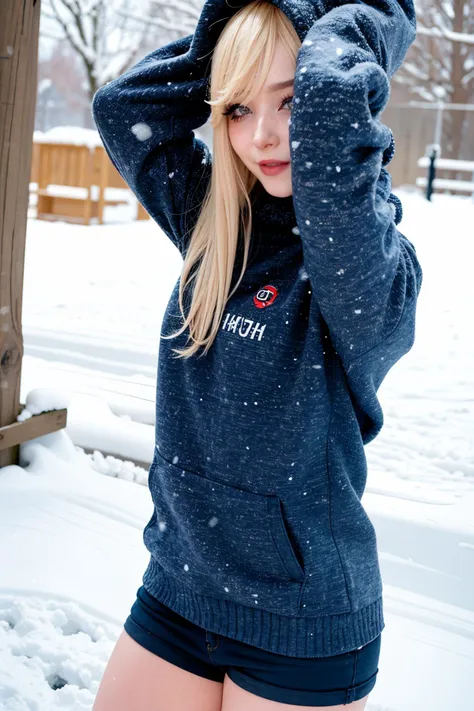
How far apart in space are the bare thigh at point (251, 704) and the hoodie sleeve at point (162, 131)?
2.52ft

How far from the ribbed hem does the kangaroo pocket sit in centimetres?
2

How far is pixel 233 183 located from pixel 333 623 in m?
0.72

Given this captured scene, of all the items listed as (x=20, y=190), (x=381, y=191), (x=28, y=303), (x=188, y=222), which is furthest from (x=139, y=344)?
(x=381, y=191)

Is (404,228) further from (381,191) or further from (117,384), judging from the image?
(381,191)

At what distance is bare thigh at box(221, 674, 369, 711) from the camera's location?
116 centimetres

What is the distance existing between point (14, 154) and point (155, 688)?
1993mm

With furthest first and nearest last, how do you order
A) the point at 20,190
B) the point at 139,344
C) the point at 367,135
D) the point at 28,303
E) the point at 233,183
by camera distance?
the point at 28,303 → the point at 139,344 → the point at 20,190 → the point at 233,183 → the point at 367,135

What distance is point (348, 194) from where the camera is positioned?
3.44 feet

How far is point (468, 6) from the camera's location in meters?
15.1

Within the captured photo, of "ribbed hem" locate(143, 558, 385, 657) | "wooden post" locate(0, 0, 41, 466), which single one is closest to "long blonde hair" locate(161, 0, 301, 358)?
"ribbed hem" locate(143, 558, 385, 657)

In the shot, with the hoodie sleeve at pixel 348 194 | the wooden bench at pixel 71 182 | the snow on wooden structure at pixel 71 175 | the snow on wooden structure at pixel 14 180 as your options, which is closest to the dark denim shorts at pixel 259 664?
the hoodie sleeve at pixel 348 194

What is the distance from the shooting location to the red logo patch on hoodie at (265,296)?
4.03 ft

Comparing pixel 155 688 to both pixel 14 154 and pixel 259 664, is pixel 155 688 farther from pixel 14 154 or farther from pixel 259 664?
pixel 14 154

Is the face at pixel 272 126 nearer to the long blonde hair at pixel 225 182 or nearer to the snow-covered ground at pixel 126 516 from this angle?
the long blonde hair at pixel 225 182
